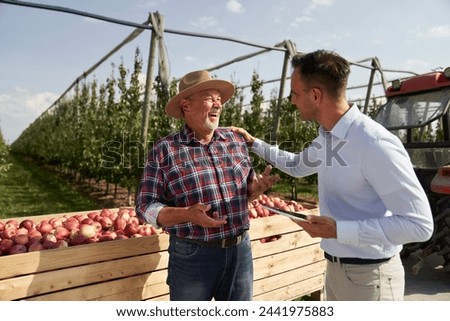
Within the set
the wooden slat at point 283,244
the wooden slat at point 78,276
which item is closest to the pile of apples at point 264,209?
the wooden slat at point 283,244

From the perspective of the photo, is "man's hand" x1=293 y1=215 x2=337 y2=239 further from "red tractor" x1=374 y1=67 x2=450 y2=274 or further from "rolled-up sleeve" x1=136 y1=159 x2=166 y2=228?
"red tractor" x1=374 y1=67 x2=450 y2=274

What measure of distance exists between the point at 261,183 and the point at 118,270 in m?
1.04

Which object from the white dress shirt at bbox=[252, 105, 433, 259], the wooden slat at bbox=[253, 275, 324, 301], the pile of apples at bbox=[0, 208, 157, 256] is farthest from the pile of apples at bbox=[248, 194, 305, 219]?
the white dress shirt at bbox=[252, 105, 433, 259]

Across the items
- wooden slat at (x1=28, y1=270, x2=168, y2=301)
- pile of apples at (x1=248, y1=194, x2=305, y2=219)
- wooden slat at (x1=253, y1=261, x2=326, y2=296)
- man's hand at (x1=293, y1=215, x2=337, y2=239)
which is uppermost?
man's hand at (x1=293, y1=215, x2=337, y2=239)

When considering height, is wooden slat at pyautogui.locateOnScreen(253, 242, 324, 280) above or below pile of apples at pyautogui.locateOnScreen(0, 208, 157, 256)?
below

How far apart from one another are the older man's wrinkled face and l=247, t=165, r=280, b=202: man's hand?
38cm

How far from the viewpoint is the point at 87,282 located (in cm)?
233

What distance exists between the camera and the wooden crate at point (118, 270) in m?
2.15

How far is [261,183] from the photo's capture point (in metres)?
2.22

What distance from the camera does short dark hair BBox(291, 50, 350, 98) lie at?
63.6 inches

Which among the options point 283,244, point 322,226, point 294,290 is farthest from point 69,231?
point 322,226
